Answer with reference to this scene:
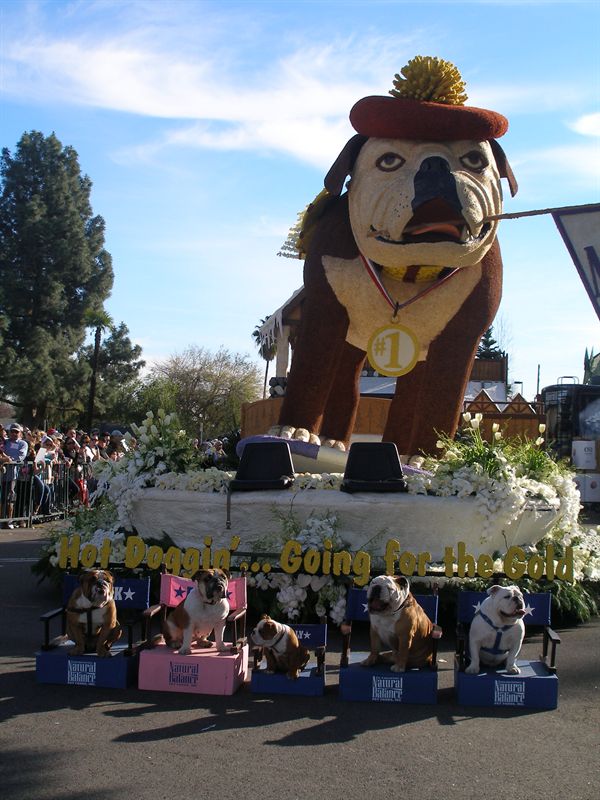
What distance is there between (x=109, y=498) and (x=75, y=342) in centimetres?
2973

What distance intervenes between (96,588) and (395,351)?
13.3 feet

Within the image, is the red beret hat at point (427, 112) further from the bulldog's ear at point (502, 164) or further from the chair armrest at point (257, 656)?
the chair armrest at point (257, 656)

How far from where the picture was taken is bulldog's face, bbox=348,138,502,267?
24.4 feet

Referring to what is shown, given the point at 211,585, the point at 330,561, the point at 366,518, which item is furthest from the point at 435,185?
the point at 211,585

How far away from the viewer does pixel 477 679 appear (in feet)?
15.0

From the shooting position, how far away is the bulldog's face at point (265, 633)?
4.54m

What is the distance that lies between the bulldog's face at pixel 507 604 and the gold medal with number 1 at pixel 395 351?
11.7ft

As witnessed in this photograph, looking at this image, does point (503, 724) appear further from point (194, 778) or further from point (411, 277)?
point (411, 277)

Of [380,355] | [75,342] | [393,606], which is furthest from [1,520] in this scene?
[75,342]

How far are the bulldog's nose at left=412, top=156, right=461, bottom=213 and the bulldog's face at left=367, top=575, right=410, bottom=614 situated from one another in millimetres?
4033

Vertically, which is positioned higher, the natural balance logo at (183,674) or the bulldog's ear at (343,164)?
the bulldog's ear at (343,164)

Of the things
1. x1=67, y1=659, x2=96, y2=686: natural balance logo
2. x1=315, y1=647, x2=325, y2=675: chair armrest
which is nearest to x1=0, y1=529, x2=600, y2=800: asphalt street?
x1=67, y1=659, x2=96, y2=686: natural balance logo

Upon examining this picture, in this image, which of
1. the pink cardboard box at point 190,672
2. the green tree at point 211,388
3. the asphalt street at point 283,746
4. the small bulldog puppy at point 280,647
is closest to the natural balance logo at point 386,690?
the asphalt street at point 283,746

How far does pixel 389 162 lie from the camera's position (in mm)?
7793
